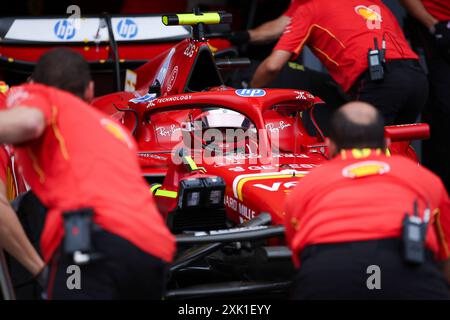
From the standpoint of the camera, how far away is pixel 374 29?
7.27 meters

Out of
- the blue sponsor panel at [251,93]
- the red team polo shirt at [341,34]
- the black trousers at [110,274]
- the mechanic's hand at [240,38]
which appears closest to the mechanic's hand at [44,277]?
the black trousers at [110,274]

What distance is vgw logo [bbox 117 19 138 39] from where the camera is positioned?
881 centimetres

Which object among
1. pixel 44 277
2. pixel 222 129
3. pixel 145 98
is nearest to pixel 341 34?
pixel 222 129

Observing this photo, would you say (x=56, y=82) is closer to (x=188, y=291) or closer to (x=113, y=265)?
(x=113, y=265)

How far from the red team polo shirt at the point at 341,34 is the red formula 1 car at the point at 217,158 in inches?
22.0

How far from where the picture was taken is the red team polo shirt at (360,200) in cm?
405

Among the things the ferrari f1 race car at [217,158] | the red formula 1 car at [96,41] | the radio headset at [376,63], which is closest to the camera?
the ferrari f1 race car at [217,158]

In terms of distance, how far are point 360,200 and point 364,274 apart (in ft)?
1.02

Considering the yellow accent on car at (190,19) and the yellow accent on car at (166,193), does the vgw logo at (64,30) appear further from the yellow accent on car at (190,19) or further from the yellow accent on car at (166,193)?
the yellow accent on car at (166,193)

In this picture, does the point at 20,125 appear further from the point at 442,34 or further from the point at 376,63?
the point at 442,34

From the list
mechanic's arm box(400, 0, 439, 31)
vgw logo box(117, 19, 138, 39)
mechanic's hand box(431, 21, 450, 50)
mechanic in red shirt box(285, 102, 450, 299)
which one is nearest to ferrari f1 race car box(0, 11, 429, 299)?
mechanic in red shirt box(285, 102, 450, 299)

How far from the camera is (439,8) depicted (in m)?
8.03
